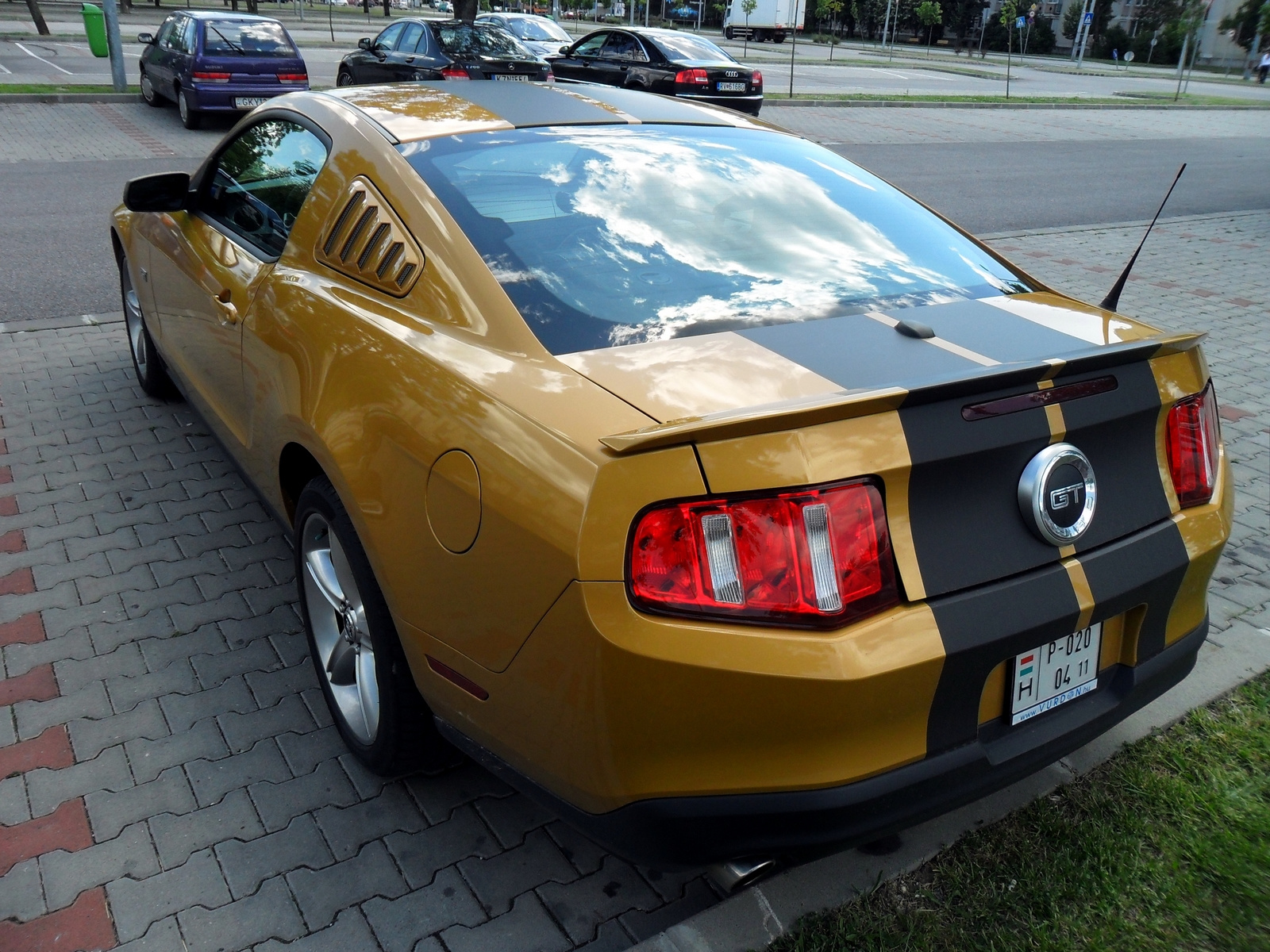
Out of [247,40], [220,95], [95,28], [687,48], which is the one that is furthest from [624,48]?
[95,28]

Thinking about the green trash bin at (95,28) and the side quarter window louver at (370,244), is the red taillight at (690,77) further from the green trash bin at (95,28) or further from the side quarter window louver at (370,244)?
the side quarter window louver at (370,244)

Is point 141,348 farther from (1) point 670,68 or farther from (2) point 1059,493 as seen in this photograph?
(1) point 670,68

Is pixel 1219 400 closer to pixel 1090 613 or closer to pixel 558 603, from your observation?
pixel 1090 613

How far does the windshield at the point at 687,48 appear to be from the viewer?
17.6 meters

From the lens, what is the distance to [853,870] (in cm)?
243

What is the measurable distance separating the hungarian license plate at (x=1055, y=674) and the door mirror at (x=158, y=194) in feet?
11.0

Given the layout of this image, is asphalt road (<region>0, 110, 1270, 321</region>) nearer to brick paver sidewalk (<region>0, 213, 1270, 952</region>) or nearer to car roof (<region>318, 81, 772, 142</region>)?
brick paver sidewalk (<region>0, 213, 1270, 952</region>)

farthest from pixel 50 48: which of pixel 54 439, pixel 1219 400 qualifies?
pixel 1219 400

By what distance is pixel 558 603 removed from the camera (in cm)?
189

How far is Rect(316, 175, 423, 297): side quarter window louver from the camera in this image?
262 cm

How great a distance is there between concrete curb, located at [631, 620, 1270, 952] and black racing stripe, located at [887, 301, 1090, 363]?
3.67ft

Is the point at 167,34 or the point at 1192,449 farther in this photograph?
the point at 167,34

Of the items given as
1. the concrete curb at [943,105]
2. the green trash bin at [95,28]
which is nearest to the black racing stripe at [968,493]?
the concrete curb at [943,105]

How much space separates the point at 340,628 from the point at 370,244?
1029mm
